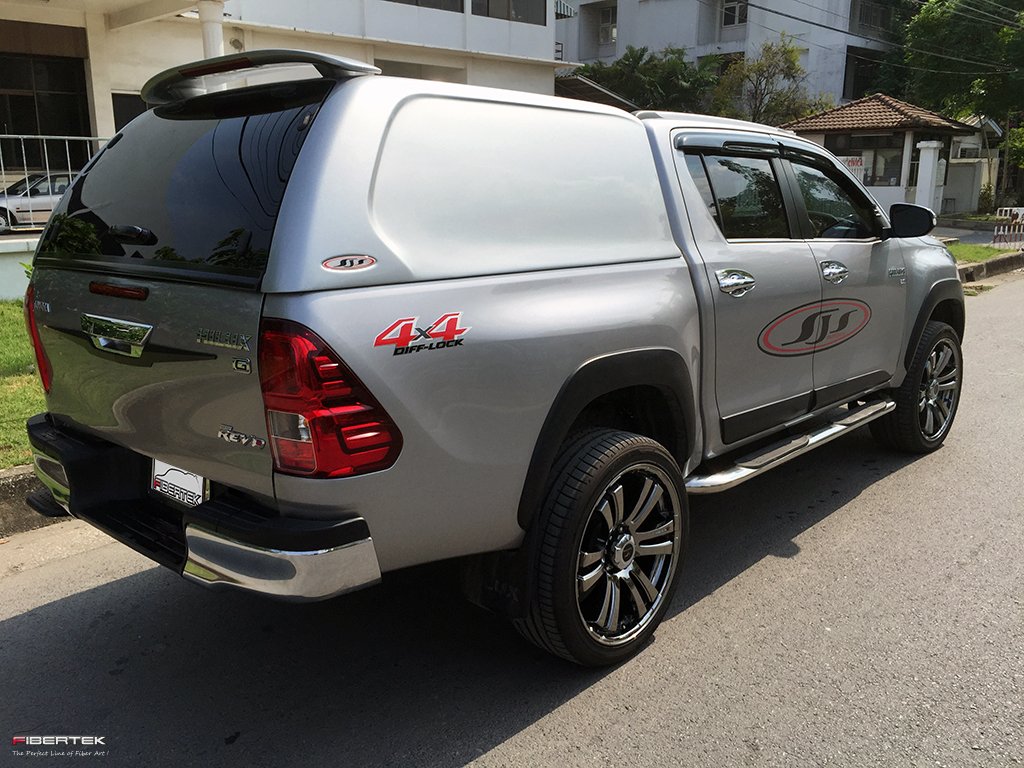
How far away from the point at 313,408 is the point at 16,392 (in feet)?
15.3

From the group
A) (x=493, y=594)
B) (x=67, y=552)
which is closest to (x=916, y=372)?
(x=493, y=594)

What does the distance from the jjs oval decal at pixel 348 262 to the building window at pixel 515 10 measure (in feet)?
82.6

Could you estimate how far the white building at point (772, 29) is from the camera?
39.5 metres

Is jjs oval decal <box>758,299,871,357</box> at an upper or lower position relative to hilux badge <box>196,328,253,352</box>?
Result: lower

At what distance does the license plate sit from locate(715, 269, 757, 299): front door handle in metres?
2.07

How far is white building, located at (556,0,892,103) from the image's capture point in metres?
39.5

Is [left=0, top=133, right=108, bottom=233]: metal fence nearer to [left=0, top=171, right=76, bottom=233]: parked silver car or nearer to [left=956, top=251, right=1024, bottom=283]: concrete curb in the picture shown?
[left=0, top=171, right=76, bottom=233]: parked silver car

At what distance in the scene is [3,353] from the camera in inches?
274

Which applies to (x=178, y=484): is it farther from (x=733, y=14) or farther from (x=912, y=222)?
(x=733, y=14)

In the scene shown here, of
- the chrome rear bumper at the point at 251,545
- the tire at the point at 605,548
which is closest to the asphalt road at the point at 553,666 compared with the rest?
the tire at the point at 605,548

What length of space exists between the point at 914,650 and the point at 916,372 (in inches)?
90.3

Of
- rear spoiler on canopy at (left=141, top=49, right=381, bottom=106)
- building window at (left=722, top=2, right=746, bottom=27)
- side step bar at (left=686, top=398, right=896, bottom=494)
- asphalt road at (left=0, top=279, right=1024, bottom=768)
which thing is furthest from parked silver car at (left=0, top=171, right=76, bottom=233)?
building window at (left=722, top=2, right=746, bottom=27)

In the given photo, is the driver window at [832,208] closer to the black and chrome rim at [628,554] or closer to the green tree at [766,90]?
the black and chrome rim at [628,554]

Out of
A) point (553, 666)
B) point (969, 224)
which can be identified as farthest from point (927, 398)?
point (969, 224)
